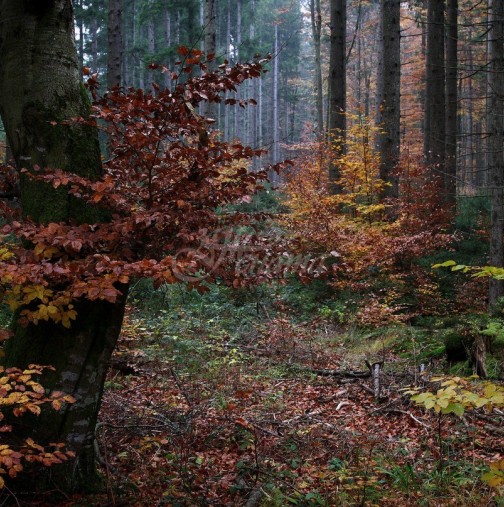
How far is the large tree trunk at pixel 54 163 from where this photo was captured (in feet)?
10.9

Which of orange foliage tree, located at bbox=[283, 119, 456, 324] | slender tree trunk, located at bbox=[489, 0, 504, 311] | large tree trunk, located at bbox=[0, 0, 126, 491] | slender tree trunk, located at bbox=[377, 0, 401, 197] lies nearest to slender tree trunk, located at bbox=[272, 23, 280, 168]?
slender tree trunk, located at bbox=[377, 0, 401, 197]

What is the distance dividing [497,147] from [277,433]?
23.9ft

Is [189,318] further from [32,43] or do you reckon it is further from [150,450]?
[32,43]

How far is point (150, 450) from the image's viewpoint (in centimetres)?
424

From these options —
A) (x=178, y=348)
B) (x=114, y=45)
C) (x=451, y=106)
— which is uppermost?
(x=114, y=45)

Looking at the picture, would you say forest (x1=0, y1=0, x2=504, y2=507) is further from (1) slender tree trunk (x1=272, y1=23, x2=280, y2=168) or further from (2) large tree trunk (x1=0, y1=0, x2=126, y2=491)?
(1) slender tree trunk (x1=272, y1=23, x2=280, y2=168)

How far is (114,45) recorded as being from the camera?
12.1 metres

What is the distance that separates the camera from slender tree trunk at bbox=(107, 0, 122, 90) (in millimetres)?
12047

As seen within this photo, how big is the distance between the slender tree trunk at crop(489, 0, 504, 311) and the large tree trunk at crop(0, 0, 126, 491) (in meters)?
7.84

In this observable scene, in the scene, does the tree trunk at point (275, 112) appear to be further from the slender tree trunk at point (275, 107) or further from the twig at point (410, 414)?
the twig at point (410, 414)

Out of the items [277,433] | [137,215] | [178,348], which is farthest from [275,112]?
[137,215]

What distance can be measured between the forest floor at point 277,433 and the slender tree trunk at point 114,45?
7.21 meters

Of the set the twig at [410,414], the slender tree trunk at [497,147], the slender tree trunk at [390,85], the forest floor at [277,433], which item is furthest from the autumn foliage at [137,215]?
the slender tree trunk at [390,85]

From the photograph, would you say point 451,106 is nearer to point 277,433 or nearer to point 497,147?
point 497,147
